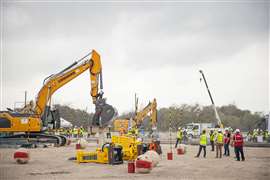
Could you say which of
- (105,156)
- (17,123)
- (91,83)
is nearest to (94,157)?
(105,156)

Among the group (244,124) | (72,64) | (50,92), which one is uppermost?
(72,64)

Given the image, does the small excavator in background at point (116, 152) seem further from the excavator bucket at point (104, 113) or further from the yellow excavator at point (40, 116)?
the yellow excavator at point (40, 116)

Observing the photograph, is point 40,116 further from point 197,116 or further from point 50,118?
point 197,116

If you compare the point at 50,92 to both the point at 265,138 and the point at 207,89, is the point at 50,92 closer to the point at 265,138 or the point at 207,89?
the point at 207,89

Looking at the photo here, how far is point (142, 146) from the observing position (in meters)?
17.2

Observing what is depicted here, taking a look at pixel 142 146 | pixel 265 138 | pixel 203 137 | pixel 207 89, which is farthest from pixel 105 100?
pixel 265 138

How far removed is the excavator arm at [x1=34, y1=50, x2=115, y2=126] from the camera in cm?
1697

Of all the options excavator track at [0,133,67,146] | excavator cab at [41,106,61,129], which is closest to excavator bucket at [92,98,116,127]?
excavator cab at [41,106,61,129]

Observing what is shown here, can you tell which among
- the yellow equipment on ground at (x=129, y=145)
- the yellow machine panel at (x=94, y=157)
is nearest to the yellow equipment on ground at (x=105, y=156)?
the yellow machine panel at (x=94, y=157)

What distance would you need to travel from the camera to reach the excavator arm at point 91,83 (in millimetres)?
16969

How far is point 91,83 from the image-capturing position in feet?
70.1

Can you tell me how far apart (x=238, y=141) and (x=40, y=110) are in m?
15.3

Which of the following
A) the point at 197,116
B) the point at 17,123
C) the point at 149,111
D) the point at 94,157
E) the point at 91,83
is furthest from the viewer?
the point at 197,116

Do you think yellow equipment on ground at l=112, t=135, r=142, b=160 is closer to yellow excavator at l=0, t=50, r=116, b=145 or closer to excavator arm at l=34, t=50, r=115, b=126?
excavator arm at l=34, t=50, r=115, b=126
